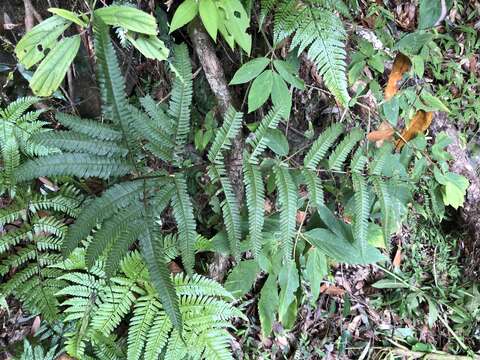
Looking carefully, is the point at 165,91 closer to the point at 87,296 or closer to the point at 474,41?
the point at 87,296

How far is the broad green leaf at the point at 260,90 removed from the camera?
6.70 feet

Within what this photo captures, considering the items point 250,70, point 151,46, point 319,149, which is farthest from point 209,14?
point 319,149

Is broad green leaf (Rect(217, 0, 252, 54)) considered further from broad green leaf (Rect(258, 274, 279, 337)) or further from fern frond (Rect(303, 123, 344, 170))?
broad green leaf (Rect(258, 274, 279, 337))

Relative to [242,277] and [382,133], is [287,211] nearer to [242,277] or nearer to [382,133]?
[242,277]

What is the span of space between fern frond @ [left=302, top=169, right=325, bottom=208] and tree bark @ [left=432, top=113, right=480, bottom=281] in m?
1.59

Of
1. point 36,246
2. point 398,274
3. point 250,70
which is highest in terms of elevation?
point 250,70

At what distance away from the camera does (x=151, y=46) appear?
183 cm

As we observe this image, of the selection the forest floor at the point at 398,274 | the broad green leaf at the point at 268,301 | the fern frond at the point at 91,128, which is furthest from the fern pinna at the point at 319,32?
the broad green leaf at the point at 268,301

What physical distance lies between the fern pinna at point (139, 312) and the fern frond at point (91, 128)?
83cm

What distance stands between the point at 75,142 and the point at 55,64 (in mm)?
432

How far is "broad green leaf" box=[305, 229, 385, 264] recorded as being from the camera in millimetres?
2072

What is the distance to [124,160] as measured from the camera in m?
1.56

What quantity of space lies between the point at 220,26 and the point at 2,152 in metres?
1.18

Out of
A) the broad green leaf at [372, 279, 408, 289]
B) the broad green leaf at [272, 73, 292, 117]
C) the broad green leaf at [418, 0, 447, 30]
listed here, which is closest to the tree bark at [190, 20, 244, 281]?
the broad green leaf at [272, 73, 292, 117]
